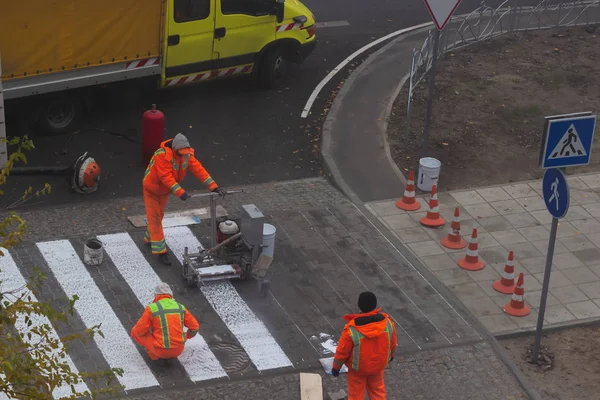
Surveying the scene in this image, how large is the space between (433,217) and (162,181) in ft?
13.3

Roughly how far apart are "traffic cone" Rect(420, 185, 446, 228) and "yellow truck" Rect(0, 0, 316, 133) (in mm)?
4953

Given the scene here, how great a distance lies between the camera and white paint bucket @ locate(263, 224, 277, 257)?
478 inches

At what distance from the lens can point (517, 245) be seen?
13430mm

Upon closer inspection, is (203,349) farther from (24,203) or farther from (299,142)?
(299,142)

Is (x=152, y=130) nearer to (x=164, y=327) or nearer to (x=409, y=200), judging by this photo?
(x=409, y=200)

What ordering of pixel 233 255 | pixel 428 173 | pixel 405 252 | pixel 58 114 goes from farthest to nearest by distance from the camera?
pixel 58 114
pixel 428 173
pixel 405 252
pixel 233 255

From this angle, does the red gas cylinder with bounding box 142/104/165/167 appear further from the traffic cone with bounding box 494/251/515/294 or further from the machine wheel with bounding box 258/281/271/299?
the traffic cone with bounding box 494/251/515/294

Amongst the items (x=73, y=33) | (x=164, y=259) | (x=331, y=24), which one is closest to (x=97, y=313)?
(x=164, y=259)

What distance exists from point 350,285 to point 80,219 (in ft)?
12.5

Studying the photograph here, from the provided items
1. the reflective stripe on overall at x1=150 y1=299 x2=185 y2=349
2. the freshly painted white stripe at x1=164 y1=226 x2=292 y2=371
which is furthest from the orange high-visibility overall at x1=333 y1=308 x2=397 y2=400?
the reflective stripe on overall at x1=150 y1=299 x2=185 y2=349

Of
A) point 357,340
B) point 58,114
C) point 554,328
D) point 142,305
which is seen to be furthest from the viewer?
point 58,114

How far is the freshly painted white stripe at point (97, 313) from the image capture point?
33.9 ft

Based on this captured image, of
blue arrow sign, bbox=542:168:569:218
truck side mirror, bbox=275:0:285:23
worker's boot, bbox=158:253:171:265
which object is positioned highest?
blue arrow sign, bbox=542:168:569:218

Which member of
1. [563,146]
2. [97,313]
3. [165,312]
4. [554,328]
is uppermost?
[563,146]
